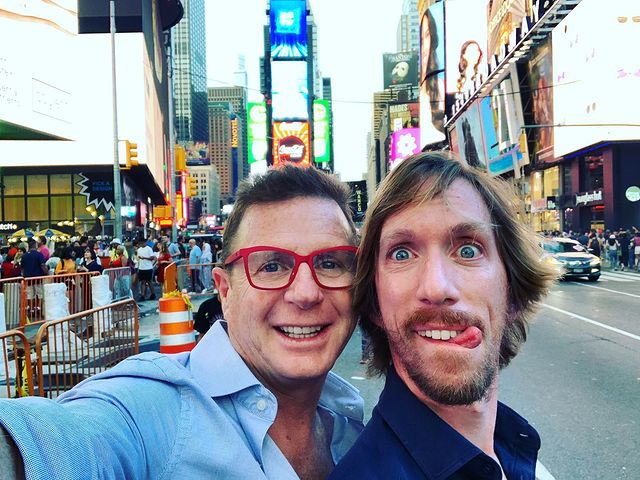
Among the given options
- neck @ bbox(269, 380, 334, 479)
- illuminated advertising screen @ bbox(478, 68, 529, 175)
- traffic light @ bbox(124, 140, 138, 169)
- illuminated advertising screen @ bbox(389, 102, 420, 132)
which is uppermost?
illuminated advertising screen @ bbox(389, 102, 420, 132)

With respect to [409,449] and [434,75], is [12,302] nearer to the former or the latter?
[409,449]

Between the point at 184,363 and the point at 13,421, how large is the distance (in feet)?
3.06

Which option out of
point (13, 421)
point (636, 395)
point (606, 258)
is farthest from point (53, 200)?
point (13, 421)

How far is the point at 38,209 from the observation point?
39.2 m

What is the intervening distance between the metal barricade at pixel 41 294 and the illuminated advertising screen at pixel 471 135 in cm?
4721

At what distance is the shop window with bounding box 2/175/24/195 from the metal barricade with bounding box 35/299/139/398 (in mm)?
37000

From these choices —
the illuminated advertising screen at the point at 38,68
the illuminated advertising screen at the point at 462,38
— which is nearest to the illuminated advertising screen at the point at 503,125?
the illuminated advertising screen at the point at 462,38

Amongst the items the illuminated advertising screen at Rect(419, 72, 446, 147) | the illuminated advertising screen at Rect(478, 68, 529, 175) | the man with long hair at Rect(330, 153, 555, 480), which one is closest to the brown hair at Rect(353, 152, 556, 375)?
the man with long hair at Rect(330, 153, 555, 480)

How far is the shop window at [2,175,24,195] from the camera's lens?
1531 inches

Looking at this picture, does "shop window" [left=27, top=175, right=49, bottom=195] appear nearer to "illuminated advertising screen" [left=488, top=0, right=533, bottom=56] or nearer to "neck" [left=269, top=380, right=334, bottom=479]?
"illuminated advertising screen" [left=488, top=0, right=533, bottom=56]

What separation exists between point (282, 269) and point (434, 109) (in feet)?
310

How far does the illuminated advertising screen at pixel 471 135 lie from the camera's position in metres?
57.5

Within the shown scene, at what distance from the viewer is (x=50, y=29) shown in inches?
1275

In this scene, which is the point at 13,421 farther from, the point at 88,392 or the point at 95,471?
the point at 88,392
